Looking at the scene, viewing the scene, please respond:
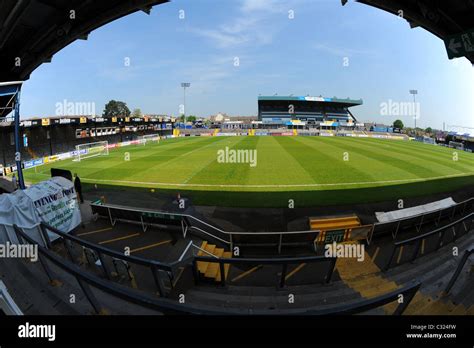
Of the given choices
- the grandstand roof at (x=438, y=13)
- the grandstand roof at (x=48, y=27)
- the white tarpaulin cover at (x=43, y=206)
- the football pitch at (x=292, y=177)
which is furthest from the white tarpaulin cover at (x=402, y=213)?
the white tarpaulin cover at (x=43, y=206)

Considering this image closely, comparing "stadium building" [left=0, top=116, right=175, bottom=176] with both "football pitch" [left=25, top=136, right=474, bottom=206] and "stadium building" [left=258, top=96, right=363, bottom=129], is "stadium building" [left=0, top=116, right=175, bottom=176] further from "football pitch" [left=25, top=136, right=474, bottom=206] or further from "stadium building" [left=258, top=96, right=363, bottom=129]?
"stadium building" [left=258, top=96, right=363, bottom=129]

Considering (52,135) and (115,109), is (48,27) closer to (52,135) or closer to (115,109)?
(52,135)

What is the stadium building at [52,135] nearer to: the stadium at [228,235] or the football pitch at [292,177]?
the football pitch at [292,177]

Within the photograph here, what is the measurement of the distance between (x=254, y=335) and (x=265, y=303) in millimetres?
1982

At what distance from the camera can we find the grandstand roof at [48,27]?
745 cm

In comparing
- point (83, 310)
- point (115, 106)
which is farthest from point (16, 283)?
point (115, 106)

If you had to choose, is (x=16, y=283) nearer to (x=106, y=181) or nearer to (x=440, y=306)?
Result: (x=440, y=306)

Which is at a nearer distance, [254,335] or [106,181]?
[254,335]

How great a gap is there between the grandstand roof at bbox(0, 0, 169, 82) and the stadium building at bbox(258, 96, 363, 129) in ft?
297

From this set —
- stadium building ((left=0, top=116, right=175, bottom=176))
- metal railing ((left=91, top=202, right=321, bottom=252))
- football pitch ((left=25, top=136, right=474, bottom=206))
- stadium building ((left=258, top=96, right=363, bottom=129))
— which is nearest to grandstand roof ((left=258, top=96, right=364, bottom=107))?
stadium building ((left=258, top=96, right=363, bottom=129))

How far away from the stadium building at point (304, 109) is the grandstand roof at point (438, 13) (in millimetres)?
89660

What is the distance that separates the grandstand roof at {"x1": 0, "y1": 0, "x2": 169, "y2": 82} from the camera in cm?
745

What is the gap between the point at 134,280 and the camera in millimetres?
5801

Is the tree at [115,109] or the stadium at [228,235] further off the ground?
the tree at [115,109]
